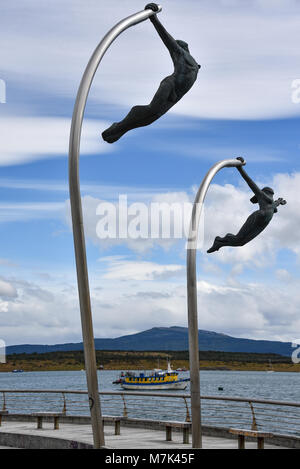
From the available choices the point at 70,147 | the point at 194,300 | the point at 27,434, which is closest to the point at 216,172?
the point at 194,300

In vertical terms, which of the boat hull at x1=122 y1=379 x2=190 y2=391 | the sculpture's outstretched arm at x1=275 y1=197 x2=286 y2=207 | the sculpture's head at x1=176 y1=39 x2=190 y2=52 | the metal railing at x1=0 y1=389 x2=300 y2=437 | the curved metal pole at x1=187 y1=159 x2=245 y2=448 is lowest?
the boat hull at x1=122 y1=379 x2=190 y2=391

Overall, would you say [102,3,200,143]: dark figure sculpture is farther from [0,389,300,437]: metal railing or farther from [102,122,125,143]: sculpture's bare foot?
[0,389,300,437]: metal railing

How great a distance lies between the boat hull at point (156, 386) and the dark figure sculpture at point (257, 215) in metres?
79.0

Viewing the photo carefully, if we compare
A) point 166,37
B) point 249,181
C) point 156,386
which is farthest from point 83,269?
point 156,386

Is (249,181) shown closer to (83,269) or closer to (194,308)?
(194,308)

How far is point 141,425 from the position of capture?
46.5 feet

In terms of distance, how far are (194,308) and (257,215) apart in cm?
182

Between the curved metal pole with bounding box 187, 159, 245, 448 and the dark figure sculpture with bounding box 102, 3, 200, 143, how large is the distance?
2349 millimetres

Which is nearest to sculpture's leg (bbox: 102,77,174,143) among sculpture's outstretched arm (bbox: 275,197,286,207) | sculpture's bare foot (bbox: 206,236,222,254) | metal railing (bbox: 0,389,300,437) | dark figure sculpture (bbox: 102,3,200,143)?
dark figure sculpture (bbox: 102,3,200,143)

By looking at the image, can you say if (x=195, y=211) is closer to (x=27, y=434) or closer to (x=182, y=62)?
(x=182, y=62)

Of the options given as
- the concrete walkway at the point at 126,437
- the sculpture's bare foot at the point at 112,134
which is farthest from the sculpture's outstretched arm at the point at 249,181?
the concrete walkway at the point at 126,437

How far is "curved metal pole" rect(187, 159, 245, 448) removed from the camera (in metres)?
8.83

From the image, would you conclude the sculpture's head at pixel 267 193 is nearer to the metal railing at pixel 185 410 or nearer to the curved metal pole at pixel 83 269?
the metal railing at pixel 185 410
